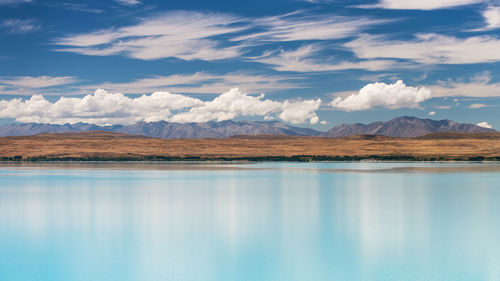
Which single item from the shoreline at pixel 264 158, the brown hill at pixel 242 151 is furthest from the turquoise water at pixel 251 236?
the brown hill at pixel 242 151

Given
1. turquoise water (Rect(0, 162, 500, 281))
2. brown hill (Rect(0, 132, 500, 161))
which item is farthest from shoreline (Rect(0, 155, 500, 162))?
turquoise water (Rect(0, 162, 500, 281))

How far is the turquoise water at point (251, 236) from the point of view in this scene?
52.8ft

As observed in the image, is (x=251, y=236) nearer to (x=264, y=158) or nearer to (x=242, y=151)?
(x=264, y=158)

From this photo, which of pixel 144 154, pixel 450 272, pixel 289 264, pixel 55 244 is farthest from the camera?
pixel 144 154

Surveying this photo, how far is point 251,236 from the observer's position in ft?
70.0

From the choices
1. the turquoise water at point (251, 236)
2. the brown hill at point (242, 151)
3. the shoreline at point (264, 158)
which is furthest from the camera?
the brown hill at point (242, 151)

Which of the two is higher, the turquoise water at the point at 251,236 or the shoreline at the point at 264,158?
the turquoise water at the point at 251,236

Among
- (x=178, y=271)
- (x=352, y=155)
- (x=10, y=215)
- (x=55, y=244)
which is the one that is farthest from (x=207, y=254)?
(x=352, y=155)

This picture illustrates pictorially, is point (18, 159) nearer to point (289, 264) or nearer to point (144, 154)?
point (144, 154)

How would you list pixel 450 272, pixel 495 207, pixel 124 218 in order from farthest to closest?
pixel 495 207, pixel 124 218, pixel 450 272

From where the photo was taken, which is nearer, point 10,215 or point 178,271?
point 178,271

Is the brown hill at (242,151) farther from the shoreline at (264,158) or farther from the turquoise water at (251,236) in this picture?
the turquoise water at (251,236)

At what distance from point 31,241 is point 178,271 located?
8.16 metres

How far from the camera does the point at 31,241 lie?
20.8 meters
